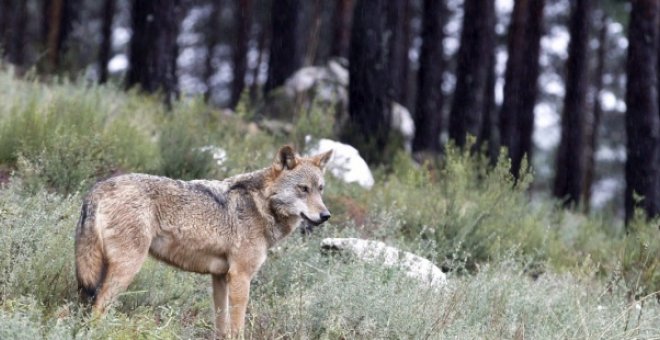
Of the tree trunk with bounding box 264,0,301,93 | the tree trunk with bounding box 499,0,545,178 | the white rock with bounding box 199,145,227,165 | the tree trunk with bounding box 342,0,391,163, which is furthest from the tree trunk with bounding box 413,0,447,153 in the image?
the white rock with bounding box 199,145,227,165

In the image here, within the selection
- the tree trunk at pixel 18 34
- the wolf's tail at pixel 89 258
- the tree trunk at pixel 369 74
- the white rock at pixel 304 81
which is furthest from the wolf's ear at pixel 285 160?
the tree trunk at pixel 18 34

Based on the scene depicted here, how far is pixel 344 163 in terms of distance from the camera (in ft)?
39.1

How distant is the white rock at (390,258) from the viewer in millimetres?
7434

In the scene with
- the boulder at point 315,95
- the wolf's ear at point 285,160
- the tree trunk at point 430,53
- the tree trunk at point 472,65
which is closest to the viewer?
the wolf's ear at point 285,160

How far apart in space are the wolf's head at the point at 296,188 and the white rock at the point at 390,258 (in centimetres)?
85

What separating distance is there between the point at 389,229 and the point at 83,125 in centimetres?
376

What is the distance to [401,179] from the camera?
1313 centimetres

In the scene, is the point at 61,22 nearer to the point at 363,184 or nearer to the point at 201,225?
the point at 363,184

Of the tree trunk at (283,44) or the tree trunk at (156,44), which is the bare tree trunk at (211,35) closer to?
the tree trunk at (283,44)

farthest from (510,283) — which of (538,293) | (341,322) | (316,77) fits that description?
(316,77)

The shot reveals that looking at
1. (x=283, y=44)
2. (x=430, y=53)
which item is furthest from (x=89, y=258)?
(x=430, y=53)

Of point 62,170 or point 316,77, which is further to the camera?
point 316,77

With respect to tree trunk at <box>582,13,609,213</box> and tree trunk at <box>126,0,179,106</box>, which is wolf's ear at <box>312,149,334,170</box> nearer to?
tree trunk at <box>126,0,179,106</box>

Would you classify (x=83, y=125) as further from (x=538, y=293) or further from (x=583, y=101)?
(x=583, y=101)
